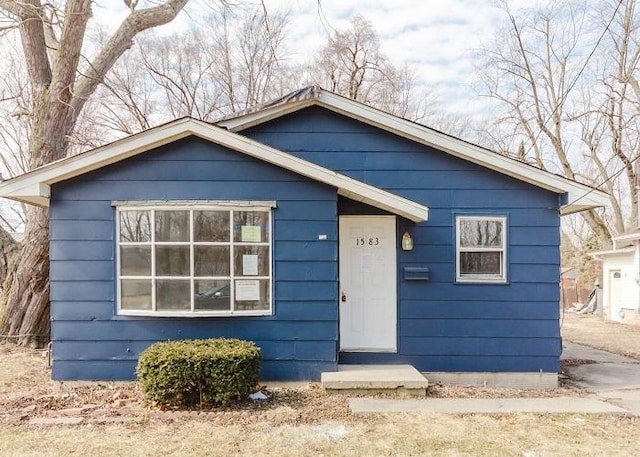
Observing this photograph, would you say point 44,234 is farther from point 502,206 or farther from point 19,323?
point 502,206

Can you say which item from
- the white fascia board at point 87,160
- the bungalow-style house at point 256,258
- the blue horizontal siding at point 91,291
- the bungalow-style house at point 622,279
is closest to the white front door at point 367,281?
the bungalow-style house at point 256,258

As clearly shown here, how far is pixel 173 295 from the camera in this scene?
6.49m

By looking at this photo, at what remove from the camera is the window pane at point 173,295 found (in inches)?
255

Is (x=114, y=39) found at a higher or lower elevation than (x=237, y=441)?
higher

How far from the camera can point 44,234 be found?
9586 millimetres

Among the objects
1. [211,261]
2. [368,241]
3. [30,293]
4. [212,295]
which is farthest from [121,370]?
[30,293]

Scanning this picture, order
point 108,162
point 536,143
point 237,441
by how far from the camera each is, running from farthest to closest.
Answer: point 536,143, point 108,162, point 237,441

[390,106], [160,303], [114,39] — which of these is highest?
[390,106]

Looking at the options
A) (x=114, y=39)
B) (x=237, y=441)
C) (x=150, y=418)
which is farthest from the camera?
(x=114, y=39)

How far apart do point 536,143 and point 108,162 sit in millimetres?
23439

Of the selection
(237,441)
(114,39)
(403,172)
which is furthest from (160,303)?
(114,39)

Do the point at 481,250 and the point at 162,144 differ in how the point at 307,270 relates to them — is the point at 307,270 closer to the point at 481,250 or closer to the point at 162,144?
the point at 162,144

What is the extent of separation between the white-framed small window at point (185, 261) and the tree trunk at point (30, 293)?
12.9ft

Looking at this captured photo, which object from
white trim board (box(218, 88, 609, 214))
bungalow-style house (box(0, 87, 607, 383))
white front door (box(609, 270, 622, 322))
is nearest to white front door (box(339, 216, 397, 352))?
bungalow-style house (box(0, 87, 607, 383))
